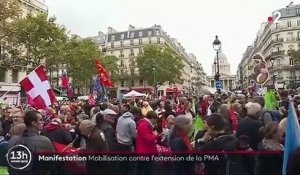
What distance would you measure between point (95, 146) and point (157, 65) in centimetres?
8639

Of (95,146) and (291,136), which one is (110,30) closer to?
(95,146)

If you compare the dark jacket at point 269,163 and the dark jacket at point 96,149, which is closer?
the dark jacket at point 269,163

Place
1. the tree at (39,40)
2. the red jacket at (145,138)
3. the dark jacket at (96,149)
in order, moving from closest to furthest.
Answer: the dark jacket at (96,149) → the red jacket at (145,138) → the tree at (39,40)

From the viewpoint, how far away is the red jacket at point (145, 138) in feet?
27.2

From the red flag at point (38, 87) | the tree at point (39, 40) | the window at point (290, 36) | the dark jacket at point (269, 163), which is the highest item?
the window at point (290, 36)

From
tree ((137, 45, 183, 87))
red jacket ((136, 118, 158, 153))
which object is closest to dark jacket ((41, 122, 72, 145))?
red jacket ((136, 118, 158, 153))

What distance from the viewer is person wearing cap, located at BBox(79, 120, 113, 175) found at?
6.36 metres

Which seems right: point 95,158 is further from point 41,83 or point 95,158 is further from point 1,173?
point 41,83

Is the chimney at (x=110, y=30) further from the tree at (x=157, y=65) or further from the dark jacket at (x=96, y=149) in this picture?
the dark jacket at (x=96, y=149)

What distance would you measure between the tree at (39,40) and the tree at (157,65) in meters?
42.7

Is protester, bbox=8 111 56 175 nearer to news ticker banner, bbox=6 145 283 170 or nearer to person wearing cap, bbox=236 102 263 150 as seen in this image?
news ticker banner, bbox=6 145 283 170

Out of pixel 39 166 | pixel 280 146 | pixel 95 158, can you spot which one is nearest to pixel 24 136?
pixel 39 166

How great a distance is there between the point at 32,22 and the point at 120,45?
66.1 m

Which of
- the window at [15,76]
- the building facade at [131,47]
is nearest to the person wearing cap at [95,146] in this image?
the window at [15,76]
